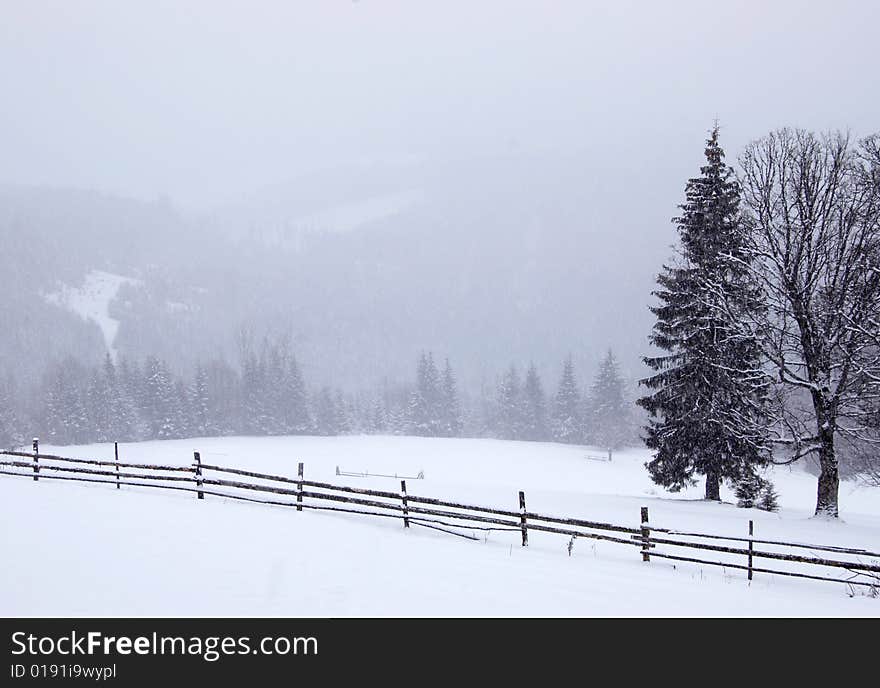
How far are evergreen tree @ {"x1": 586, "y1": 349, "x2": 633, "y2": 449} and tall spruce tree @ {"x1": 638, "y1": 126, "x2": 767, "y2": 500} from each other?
49.2 meters

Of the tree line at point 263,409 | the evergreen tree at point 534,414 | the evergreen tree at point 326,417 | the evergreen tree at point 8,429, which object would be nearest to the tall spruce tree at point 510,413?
the tree line at point 263,409

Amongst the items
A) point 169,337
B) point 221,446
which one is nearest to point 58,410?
point 221,446

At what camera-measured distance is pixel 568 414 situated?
81.1 meters

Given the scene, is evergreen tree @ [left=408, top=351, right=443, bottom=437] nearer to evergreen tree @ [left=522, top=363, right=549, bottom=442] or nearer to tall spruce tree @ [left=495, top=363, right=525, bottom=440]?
tall spruce tree @ [left=495, top=363, right=525, bottom=440]

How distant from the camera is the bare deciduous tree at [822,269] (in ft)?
A: 55.9

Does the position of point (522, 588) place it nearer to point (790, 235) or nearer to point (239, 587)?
point (239, 587)

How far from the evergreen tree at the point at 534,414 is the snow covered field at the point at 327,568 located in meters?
67.1

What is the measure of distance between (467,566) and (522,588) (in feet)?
4.56

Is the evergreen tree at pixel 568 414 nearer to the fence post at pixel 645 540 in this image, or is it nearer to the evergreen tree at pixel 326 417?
the evergreen tree at pixel 326 417

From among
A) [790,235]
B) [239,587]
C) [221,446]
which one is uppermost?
[790,235]

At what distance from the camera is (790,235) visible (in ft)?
59.9

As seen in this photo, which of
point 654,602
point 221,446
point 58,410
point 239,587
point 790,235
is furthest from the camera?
point 58,410

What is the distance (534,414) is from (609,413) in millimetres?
14998

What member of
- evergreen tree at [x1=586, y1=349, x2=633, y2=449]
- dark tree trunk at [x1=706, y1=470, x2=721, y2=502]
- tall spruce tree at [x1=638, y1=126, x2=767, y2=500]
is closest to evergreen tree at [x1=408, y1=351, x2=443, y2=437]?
evergreen tree at [x1=586, y1=349, x2=633, y2=449]
